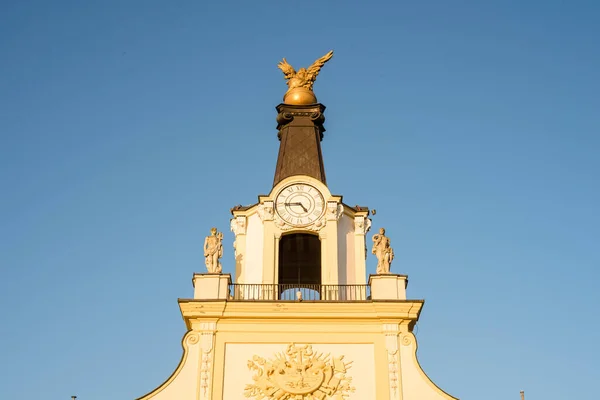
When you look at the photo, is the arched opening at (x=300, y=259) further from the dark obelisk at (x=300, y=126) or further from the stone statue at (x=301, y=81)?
the stone statue at (x=301, y=81)

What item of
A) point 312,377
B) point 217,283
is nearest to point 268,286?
point 217,283

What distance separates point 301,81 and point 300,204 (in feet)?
18.6

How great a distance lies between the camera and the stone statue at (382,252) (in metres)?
27.9

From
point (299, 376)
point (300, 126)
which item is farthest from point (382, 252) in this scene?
point (300, 126)

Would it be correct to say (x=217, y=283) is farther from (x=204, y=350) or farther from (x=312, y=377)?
(x=312, y=377)

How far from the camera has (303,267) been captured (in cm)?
2959

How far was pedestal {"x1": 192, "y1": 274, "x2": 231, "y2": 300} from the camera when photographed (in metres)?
27.3

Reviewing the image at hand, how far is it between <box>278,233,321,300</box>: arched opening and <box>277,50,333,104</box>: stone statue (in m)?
5.64

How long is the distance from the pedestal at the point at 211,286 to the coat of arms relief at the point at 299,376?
2.24 m

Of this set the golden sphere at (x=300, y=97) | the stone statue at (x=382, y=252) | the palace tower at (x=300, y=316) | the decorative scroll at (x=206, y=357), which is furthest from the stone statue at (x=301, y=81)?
the decorative scroll at (x=206, y=357)

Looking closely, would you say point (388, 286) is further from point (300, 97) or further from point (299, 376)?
point (300, 97)

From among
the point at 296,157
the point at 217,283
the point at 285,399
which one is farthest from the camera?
the point at 296,157

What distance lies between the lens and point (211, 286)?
27.4 metres

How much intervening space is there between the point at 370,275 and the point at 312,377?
3.68 m
